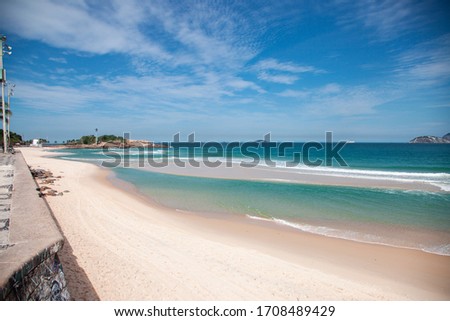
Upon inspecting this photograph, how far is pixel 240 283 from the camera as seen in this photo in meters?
4.54

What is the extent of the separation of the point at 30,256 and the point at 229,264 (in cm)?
366

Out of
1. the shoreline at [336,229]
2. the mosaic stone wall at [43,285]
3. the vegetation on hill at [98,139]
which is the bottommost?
the shoreline at [336,229]

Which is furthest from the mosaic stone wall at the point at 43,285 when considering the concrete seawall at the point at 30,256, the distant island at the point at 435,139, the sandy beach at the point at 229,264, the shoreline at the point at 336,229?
the distant island at the point at 435,139

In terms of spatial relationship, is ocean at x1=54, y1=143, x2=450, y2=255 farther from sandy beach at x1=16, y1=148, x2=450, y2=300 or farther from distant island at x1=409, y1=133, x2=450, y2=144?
distant island at x1=409, y1=133, x2=450, y2=144

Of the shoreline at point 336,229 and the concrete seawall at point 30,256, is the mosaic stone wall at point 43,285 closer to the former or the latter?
the concrete seawall at point 30,256

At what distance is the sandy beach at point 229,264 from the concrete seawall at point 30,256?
2.83ft

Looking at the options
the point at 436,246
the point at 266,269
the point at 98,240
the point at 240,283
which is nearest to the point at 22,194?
the point at 98,240

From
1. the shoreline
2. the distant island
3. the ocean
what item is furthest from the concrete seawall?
the distant island

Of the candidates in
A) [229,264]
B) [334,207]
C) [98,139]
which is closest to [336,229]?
[334,207]

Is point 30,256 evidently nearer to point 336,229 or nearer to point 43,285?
point 43,285

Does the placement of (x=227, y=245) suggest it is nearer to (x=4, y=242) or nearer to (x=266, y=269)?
(x=266, y=269)

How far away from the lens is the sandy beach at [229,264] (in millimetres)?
4270

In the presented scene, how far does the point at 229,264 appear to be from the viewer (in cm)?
531
